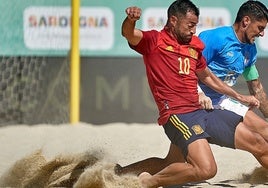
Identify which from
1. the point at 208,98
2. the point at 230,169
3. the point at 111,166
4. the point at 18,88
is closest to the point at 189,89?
the point at 208,98

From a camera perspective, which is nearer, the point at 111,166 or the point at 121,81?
the point at 111,166

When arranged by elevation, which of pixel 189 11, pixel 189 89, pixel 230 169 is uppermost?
pixel 189 11

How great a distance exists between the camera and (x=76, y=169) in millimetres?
6520

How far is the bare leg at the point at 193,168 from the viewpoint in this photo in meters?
5.79

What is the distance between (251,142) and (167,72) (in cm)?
90

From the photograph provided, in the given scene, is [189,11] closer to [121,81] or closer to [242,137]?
[242,137]

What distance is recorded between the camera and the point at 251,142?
248 inches

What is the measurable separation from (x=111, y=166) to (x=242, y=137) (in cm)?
104

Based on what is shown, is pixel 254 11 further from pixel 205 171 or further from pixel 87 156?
pixel 87 156

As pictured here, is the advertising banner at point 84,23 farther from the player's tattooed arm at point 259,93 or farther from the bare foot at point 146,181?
the bare foot at point 146,181

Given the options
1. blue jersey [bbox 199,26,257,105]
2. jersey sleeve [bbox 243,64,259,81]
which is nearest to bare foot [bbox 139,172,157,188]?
blue jersey [bbox 199,26,257,105]

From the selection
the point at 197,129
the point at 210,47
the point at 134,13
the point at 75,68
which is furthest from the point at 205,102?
the point at 75,68

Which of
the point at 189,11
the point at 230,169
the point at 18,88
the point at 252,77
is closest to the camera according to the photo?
the point at 189,11

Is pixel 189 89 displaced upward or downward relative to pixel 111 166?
upward
